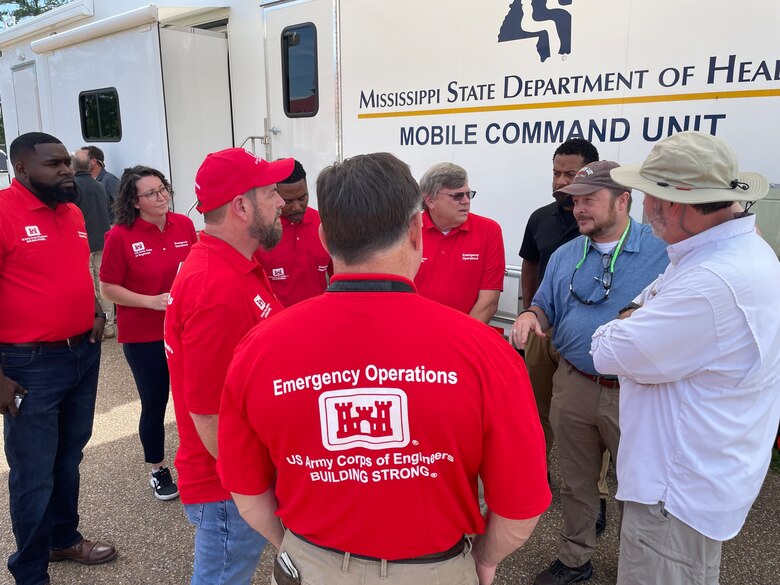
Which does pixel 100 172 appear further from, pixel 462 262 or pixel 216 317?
pixel 216 317

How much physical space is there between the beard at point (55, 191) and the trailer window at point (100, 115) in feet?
12.9

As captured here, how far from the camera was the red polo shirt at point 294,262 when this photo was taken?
3.06m

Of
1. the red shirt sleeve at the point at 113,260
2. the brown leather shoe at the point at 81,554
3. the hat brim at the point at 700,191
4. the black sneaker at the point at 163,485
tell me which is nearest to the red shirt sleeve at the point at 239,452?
the hat brim at the point at 700,191

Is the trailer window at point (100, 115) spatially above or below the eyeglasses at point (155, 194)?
above

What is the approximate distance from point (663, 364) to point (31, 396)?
7.94 ft

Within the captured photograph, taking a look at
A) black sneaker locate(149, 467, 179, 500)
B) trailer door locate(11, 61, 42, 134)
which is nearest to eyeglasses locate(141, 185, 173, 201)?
black sneaker locate(149, 467, 179, 500)

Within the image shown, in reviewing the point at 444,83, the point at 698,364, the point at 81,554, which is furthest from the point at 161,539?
the point at 444,83

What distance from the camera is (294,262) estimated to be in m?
3.08

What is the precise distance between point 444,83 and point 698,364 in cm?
268

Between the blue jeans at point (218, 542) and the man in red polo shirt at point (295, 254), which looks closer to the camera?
the blue jeans at point (218, 542)

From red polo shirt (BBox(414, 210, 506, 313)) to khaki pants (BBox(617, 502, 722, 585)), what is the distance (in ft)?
5.11

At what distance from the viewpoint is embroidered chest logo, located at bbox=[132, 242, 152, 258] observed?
10.3 feet

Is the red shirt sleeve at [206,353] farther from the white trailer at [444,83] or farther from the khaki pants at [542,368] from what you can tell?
the white trailer at [444,83]

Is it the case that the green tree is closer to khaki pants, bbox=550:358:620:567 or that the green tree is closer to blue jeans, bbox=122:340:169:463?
blue jeans, bbox=122:340:169:463
